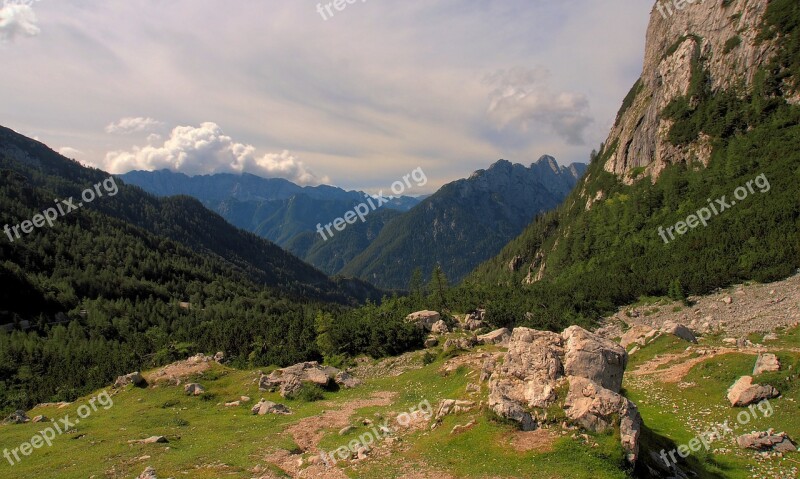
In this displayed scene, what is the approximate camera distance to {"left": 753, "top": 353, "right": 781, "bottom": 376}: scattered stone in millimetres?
30922

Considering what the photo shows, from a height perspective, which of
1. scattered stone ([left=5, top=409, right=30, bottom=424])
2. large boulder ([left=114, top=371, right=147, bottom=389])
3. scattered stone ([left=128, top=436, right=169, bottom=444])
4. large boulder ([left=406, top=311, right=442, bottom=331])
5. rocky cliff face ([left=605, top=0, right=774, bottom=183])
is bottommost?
scattered stone ([left=5, top=409, right=30, bottom=424])

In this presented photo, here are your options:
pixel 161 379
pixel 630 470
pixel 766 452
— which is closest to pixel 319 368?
pixel 161 379

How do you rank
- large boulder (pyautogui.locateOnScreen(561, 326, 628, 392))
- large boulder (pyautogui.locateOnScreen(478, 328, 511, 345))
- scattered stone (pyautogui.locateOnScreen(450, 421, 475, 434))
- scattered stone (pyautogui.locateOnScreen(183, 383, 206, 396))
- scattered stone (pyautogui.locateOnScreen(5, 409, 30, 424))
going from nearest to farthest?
scattered stone (pyautogui.locateOnScreen(450, 421, 475, 434))
large boulder (pyautogui.locateOnScreen(561, 326, 628, 392))
scattered stone (pyautogui.locateOnScreen(5, 409, 30, 424))
scattered stone (pyautogui.locateOnScreen(183, 383, 206, 396))
large boulder (pyautogui.locateOnScreen(478, 328, 511, 345))

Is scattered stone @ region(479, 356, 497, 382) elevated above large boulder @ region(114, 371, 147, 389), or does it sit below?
above

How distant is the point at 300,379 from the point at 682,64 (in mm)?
147577

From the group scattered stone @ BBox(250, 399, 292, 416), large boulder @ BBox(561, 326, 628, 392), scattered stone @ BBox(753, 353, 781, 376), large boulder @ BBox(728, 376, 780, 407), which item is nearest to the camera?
large boulder @ BBox(561, 326, 628, 392)

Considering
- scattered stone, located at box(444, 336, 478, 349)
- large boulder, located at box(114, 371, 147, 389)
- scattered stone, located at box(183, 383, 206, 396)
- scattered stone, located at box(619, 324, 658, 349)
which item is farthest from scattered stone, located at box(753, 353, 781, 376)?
large boulder, located at box(114, 371, 147, 389)

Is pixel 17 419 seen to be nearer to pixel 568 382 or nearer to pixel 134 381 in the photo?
pixel 134 381

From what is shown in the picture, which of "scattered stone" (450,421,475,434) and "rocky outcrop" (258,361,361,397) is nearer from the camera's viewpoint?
"scattered stone" (450,421,475,434)

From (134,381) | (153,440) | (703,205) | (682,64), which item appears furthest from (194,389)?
(682,64)

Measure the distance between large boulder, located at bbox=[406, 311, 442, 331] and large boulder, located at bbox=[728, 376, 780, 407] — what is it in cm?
4334

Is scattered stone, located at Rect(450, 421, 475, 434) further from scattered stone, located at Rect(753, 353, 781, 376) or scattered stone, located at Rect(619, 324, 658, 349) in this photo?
scattered stone, located at Rect(619, 324, 658, 349)

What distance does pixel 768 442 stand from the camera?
24.1m

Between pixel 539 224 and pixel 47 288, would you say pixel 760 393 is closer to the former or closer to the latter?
pixel 539 224
